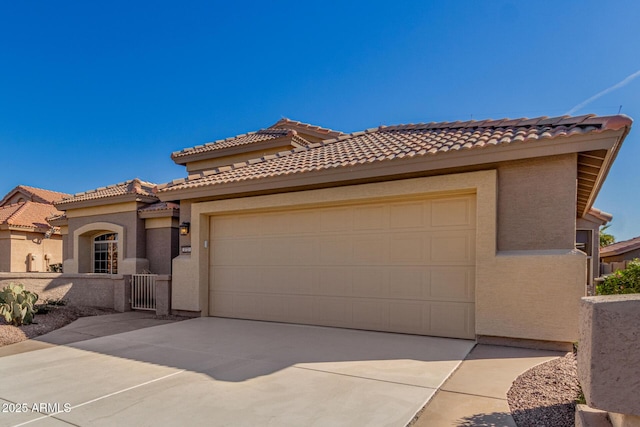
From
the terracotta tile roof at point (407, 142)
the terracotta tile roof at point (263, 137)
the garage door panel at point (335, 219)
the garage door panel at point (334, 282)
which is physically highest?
the terracotta tile roof at point (263, 137)

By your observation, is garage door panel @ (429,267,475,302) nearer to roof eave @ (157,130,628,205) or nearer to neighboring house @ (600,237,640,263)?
roof eave @ (157,130,628,205)

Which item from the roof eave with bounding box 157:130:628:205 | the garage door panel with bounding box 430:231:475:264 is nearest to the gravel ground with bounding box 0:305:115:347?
the roof eave with bounding box 157:130:628:205

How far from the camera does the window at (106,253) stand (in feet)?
56.0

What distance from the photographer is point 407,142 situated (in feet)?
29.2

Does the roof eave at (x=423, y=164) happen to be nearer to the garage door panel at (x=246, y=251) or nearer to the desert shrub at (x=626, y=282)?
the garage door panel at (x=246, y=251)

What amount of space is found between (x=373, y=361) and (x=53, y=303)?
10.4 m

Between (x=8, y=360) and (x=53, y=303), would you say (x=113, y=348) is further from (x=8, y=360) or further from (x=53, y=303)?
(x=53, y=303)

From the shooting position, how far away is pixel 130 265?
15281mm

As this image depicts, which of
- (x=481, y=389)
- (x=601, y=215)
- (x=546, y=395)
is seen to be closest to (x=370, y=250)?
(x=481, y=389)

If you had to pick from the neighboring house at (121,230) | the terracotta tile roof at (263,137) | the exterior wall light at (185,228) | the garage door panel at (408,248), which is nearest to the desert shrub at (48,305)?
the neighboring house at (121,230)

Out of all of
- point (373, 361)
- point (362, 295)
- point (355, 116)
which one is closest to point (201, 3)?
point (355, 116)

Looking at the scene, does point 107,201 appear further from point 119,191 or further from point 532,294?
point 532,294

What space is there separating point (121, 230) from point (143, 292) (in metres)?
5.08

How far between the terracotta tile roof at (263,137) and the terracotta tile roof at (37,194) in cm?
1543
